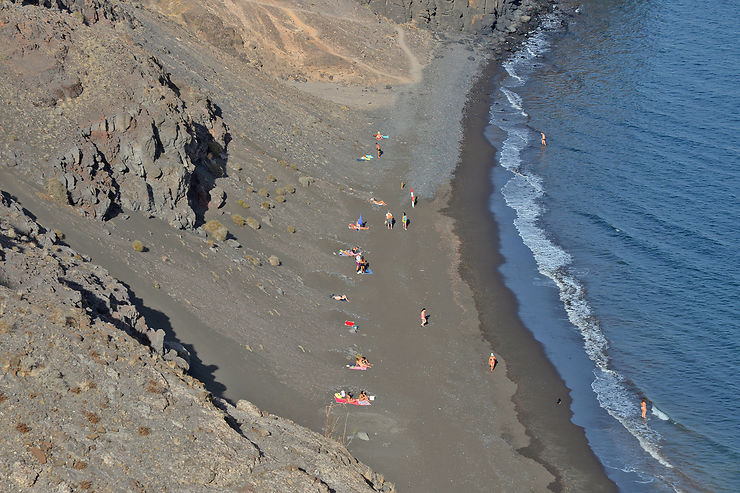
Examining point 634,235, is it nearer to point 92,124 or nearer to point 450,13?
point 92,124

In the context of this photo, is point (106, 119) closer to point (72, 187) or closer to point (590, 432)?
point (72, 187)

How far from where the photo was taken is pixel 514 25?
11188 centimetres

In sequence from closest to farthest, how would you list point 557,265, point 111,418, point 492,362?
point 111,418 < point 492,362 < point 557,265

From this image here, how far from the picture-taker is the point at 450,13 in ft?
342

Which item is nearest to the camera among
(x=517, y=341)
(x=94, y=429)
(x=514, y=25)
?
(x=94, y=429)

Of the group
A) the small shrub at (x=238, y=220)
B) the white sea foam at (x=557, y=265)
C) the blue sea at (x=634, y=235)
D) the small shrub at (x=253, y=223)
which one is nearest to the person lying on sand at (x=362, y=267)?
the small shrub at (x=253, y=223)

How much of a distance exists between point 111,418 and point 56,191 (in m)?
17.8

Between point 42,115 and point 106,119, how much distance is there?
326cm

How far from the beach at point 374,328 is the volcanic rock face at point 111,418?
398cm

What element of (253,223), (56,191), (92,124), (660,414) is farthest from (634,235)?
(56,191)

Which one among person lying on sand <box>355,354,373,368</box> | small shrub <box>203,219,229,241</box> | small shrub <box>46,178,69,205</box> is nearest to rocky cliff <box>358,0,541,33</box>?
small shrub <box>203,219,229,241</box>

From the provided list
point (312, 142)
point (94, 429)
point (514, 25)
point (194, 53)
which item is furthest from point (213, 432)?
point (514, 25)

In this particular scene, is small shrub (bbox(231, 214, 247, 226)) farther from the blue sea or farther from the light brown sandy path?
the light brown sandy path

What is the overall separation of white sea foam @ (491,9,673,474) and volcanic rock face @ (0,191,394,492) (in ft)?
52.6
